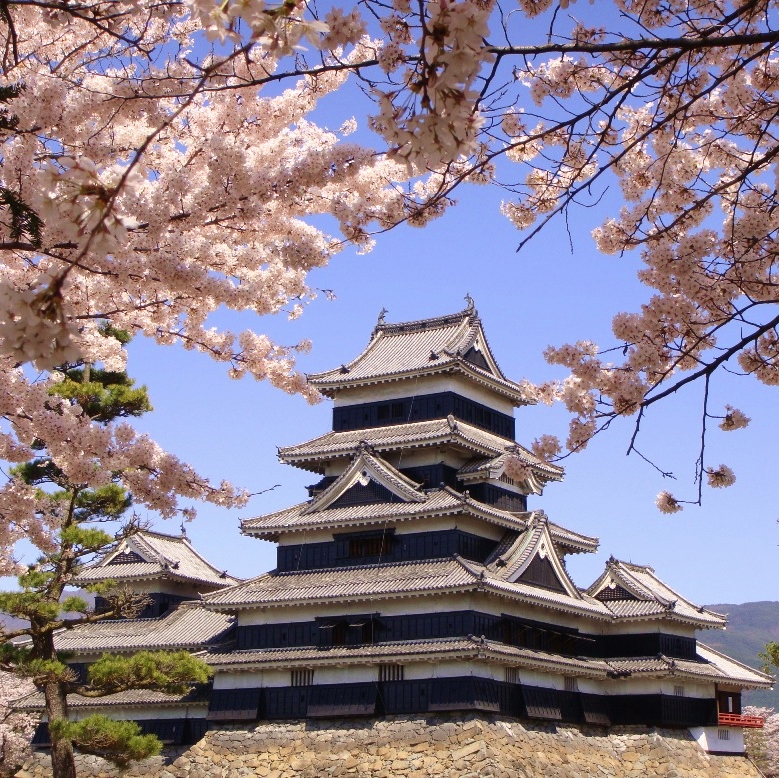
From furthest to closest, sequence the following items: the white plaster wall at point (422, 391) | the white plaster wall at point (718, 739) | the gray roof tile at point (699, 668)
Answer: the white plaster wall at point (718, 739) < the white plaster wall at point (422, 391) < the gray roof tile at point (699, 668)

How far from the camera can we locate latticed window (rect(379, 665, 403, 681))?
89.6ft

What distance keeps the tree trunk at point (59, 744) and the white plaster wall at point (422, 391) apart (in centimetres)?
1481

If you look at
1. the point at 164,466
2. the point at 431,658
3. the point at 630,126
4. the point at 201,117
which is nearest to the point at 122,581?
the point at 431,658

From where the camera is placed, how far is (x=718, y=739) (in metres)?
33.7

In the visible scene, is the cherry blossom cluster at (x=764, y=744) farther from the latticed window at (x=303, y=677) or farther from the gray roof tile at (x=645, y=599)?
the latticed window at (x=303, y=677)

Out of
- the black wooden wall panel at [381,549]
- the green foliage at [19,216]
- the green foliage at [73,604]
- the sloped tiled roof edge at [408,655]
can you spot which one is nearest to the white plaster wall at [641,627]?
the sloped tiled roof edge at [408,655]

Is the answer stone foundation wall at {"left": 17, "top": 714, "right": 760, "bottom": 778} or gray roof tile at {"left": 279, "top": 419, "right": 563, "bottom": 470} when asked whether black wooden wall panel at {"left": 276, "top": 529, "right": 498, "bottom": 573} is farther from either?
stone foundation wall at {"left": 17, "top": 714, "right": 760, "bottom": 778}

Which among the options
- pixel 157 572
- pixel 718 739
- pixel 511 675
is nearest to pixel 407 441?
pixel 511 675

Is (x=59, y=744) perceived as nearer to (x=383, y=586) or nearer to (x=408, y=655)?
(x=408, y=655)

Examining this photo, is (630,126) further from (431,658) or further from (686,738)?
(686,738)

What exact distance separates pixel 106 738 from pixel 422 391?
50.9 feet

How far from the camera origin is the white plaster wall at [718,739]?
3294 cm

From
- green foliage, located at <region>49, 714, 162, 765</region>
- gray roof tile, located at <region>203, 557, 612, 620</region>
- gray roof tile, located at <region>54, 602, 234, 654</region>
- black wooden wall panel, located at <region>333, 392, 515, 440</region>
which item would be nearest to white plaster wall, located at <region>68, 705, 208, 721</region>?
gray roof tile, located at <region>54, 602, 234, 654</region>

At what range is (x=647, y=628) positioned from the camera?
3344 cm
